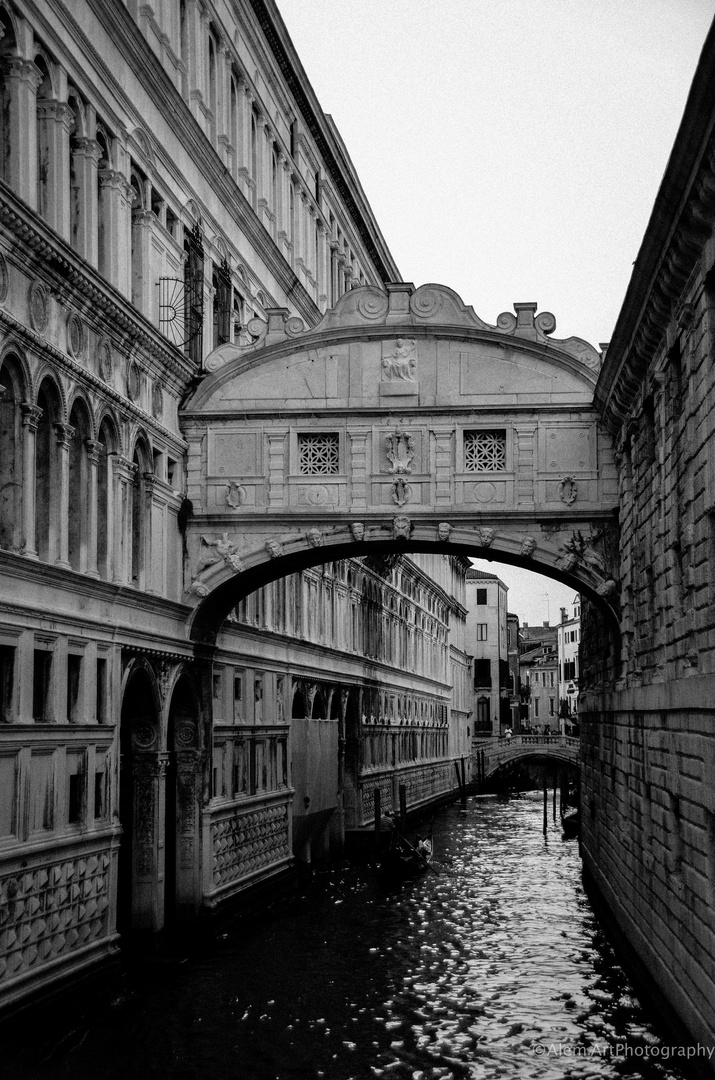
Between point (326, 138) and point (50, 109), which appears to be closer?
point (50, 109)

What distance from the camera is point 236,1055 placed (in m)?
15.5

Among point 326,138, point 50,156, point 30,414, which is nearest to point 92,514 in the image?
point 30,414

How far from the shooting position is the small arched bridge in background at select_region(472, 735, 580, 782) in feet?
243

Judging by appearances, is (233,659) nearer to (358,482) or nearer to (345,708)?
(358,482)

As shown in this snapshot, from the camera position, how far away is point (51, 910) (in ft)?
52.6

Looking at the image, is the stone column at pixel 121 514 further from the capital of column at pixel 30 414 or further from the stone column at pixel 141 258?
the capital of column at pixel 30 414

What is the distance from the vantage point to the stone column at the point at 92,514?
17750 millimetres

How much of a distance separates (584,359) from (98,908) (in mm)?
10269

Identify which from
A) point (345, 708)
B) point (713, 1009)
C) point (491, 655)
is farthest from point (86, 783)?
point (491, 655)

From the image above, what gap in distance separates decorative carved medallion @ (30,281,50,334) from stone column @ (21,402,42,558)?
3.13ft

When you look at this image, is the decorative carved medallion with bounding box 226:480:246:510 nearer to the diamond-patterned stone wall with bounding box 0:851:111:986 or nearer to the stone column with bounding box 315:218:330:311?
the diamond-patterned stone wall with bounding box 0:851:111:986

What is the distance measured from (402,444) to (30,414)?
23.9 ft

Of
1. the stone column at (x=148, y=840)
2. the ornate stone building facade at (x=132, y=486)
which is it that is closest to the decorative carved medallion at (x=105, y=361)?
the ornate stone building facade at (x=132, y=486)

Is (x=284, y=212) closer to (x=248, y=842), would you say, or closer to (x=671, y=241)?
(x=248, y=842)
